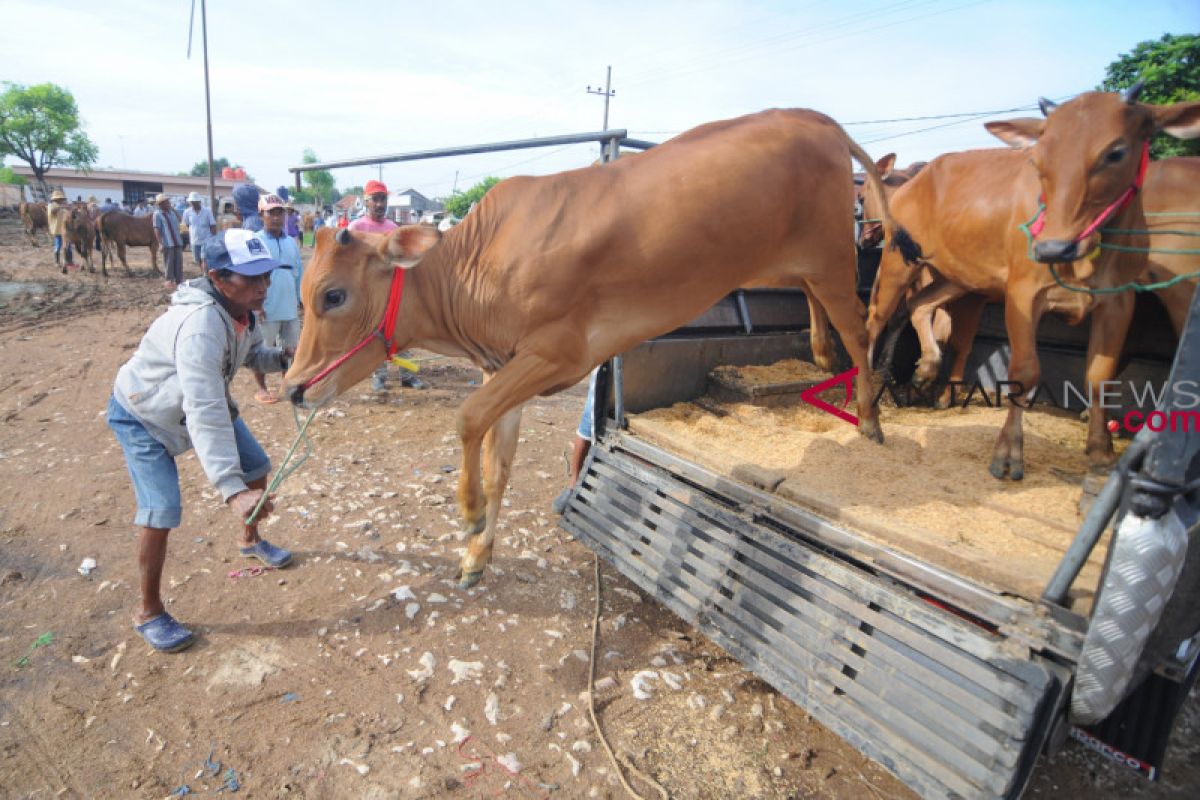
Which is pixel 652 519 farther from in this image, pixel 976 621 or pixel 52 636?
pixel 52 636

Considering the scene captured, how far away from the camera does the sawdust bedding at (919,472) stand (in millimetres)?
2504

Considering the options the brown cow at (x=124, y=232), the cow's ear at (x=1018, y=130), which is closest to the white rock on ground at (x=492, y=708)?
the cow's ear at (x=1018, y=130)

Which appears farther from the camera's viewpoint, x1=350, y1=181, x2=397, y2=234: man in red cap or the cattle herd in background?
the cattle herd in background

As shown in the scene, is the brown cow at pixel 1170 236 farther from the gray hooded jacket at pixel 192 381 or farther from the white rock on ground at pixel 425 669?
the gray hooded jacket at pixel 192 381

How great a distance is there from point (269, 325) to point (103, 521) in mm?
2524

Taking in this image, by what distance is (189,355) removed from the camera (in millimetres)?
2852

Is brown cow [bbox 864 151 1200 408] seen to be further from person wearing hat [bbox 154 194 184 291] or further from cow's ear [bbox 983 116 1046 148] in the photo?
person wearing hat [bbox 154 194 184 291]

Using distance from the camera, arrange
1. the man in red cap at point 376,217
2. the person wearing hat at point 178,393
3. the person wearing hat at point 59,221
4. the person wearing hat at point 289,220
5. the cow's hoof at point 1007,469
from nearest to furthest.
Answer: the person wearing hat at point 178,393
the cow's hoof at point 1007,469
the man in red cap at point 376,217
the person wearing hat at point 289,220
the person wearing hat at point 59,221

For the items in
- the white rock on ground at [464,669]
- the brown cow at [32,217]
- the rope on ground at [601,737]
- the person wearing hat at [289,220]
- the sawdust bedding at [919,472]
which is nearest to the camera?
the rope on ground at [601,737]

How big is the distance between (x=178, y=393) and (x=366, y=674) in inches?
59.2

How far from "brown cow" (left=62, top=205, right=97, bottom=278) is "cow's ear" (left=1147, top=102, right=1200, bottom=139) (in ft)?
61.6

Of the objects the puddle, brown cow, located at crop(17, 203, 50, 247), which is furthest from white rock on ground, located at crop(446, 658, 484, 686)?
brown cow, located at crop(17, 203, 50, 247)

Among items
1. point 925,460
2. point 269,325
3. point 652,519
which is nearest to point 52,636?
point 652,519

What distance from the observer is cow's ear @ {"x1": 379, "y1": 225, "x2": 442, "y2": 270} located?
2877 mm
